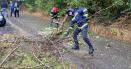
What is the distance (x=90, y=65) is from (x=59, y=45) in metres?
1.26

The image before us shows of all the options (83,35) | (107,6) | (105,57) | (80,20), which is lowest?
(105,57)

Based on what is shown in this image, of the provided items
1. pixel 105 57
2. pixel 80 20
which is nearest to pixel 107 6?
pixel 80 20

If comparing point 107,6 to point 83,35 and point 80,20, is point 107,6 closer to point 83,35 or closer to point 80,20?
point 80,20

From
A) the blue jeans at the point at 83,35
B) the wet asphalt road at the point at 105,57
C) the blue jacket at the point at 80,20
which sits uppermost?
the blue jacket at the point at 80,20

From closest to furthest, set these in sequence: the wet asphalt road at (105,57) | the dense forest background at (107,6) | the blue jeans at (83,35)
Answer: the wet asphalt road at (105,57) < the blue jeans at (83,35) < the dense forest background at (107,6)

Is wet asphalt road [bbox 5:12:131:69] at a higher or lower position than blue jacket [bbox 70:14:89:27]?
lower

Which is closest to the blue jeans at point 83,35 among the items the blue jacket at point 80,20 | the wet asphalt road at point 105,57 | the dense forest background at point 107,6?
the blue jacket at point 80,20

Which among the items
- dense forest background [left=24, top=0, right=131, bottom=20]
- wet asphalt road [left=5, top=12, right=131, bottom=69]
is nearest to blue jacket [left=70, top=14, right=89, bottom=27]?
wet asphalt road [left=5, top=12, right=131, bottom=69]

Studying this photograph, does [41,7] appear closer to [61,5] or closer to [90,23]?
[61,5]

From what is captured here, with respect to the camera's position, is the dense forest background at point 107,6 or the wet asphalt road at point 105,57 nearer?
the wet asphalt road at point 105,57

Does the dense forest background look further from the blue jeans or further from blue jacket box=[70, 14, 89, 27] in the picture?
blue jacket box=[70, 14, 89, 27]

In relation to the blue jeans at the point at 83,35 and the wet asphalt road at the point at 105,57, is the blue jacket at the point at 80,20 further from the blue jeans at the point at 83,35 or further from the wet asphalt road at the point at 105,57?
the wet asphalt road at the point at 105,57

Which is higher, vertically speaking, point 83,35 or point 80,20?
point 80,20

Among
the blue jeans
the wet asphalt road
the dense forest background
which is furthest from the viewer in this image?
the dense forest background
